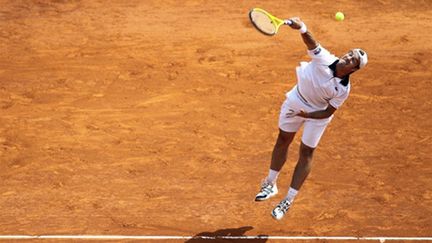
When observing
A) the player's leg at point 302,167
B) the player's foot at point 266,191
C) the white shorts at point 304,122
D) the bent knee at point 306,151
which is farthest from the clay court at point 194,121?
the white shorts at point 304,122

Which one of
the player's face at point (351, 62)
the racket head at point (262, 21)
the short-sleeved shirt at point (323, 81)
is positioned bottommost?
the short-sleeved shirt at point (323, 81)

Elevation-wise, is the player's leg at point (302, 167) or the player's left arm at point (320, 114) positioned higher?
the player's left arm at point (320, 114)

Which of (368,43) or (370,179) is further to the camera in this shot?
(368,43)

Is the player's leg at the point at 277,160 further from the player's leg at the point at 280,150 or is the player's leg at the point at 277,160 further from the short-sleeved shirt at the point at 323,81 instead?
the short-sleeved shirt at the point at 323,81

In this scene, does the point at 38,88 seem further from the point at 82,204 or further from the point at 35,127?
the point at 82,204

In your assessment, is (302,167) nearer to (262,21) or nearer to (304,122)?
(304,122)

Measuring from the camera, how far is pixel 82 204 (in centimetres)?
939

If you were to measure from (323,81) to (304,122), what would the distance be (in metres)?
0.72

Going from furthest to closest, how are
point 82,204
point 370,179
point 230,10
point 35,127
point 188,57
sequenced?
point 230,10 → point 188,57 → point 35,127 → point 370,179 → point 82,204

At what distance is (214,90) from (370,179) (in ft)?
11.2

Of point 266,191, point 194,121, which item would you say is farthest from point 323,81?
point 194,121

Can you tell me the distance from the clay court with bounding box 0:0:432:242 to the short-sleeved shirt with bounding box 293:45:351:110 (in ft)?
6.18

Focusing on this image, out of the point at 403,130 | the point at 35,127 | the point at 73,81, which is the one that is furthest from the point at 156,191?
the point at 403,130

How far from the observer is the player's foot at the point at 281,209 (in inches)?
345
